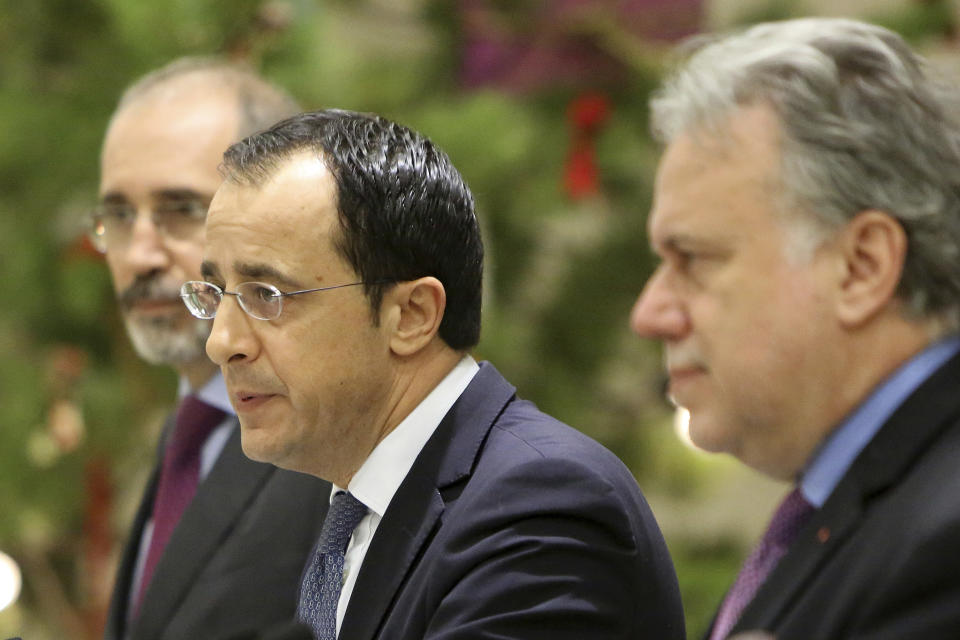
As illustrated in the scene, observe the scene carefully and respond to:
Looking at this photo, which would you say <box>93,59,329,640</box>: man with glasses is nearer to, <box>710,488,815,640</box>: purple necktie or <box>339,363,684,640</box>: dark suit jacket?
<box>339,363,684,640</box>: dark suit jacket

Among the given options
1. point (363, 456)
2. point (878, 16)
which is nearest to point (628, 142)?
point (878, 16)

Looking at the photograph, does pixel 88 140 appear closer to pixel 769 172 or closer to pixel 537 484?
pixel 537 484

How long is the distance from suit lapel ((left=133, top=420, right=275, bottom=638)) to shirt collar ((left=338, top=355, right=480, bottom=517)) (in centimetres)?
41

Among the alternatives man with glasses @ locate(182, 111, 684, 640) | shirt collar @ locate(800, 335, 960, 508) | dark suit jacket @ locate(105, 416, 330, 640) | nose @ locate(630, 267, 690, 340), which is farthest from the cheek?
shirt collar @ locate(800, 335, 960, 508)

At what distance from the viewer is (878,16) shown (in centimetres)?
268

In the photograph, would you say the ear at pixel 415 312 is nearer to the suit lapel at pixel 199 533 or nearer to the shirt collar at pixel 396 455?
the shirt collar at pixel 396 455

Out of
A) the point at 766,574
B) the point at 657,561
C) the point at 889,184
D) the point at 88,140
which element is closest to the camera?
the point at 889,184

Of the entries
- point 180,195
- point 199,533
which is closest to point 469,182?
point 180,195

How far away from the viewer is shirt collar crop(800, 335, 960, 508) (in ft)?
3.54

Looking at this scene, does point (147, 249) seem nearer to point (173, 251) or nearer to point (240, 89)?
point (173, 251)

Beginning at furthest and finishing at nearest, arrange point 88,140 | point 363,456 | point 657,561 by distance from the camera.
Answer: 1. point 88,140
2. point 363,456
3. point 657,561

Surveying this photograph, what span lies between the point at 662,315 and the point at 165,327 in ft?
3.76

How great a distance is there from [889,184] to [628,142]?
1.92 metres

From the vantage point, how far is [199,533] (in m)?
1.82
